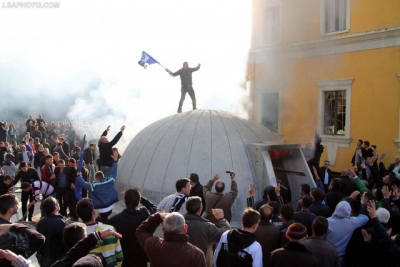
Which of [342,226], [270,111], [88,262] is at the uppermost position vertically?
[270,111]

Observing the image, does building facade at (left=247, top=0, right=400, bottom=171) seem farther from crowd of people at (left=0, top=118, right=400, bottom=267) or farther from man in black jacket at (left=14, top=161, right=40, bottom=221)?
man in black jacket at (left=14, top=161, right=40, bottom=221)

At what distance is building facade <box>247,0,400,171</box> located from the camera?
14602 mm

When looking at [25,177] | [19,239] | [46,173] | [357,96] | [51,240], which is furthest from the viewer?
[357,96]

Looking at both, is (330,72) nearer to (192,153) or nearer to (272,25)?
(272,25)

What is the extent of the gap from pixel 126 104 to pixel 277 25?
8.68 m

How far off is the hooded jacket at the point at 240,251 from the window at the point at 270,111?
14909mm

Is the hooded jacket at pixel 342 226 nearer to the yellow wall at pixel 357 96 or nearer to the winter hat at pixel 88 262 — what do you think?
the winter hat at pixel 88 262

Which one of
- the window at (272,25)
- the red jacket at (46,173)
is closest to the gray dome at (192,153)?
the red jacket at (46,173)

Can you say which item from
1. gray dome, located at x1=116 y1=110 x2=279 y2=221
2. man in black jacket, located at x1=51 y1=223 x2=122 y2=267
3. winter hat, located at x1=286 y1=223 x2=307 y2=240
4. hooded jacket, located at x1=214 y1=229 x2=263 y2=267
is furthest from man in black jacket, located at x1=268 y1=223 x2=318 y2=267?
gray dome, located at x1=116 y1=110 x2=279 y2=221

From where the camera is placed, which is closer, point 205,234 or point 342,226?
point 205,234

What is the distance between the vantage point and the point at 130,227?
4902 mm

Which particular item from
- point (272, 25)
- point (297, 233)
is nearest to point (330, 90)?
point (272, 25)

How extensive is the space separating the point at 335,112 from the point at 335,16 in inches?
145

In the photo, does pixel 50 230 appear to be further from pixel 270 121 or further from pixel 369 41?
pixel 270 121
